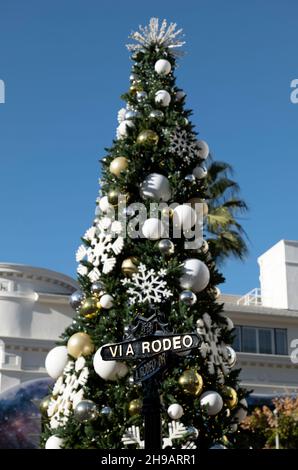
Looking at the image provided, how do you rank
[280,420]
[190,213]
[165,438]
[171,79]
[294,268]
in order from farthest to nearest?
[294,268], [280,420], [171,79], [190,213], [165,438]

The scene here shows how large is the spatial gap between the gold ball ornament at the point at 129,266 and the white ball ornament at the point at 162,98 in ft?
8.10

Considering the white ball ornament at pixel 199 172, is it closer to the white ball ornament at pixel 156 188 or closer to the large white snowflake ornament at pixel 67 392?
the white ball ornament at pixel 156 188

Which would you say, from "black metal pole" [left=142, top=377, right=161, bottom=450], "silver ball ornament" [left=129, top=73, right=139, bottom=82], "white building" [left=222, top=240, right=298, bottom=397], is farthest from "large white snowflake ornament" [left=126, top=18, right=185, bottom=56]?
"white building" [left=222, top=240, right=298, bottom=397]

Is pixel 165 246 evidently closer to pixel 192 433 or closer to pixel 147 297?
pixel 147 297

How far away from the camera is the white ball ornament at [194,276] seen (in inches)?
341

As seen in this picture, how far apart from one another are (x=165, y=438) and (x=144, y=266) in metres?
2.11

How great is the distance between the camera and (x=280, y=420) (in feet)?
64.0

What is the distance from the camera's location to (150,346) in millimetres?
5543

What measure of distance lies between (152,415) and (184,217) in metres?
4.06

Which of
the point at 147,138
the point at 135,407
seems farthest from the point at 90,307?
the point at 147,138

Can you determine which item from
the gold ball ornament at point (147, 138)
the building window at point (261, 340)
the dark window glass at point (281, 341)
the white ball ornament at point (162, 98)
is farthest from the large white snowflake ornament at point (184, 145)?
the dark window glass at point (281, 341)

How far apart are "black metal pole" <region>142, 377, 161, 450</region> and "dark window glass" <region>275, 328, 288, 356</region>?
1815 cm
